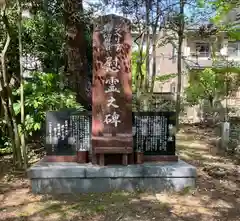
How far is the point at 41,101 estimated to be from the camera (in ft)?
22.7

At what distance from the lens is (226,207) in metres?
4.39

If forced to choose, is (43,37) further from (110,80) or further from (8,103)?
(110,80)

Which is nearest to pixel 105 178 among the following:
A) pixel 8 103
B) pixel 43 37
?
pixel 8 103

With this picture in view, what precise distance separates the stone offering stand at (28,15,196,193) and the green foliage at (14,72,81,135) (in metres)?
1.56

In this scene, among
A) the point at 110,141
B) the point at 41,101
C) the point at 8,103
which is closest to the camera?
the point at 110,141

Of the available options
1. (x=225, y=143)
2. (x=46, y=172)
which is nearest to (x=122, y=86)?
(x=46, y=172)

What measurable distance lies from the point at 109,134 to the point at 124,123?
0.94 ft

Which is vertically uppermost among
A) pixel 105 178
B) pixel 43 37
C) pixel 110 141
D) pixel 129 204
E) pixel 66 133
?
pixel 43 37

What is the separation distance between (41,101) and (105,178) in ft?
8.76

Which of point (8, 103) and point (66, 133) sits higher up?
point (8, 103)

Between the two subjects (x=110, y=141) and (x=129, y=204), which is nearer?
(x=129, y=204)

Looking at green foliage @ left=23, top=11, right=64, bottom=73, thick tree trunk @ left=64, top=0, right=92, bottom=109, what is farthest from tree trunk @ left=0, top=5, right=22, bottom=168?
green foliage @ left=23, top=11, right=64, bottom=73

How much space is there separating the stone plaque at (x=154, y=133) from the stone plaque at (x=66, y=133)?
2.59 feet

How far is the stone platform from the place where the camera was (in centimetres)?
489
